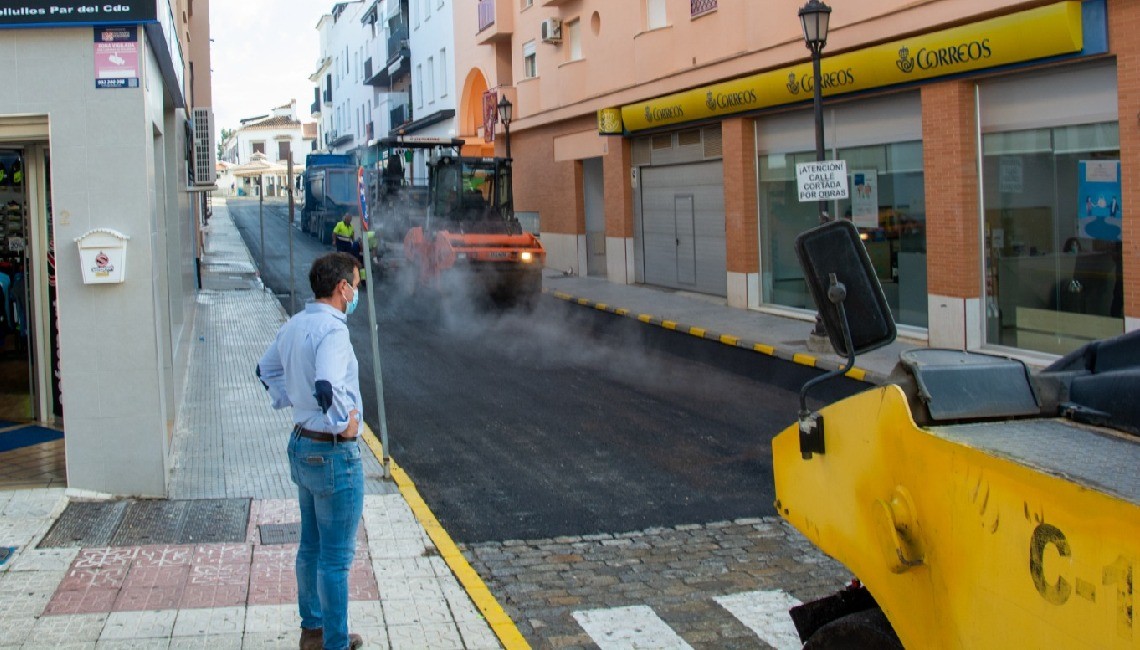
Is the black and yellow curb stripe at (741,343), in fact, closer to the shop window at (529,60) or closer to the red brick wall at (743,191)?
the red brick wall at (743,191)

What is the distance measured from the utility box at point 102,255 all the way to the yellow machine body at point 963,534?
17.7 ft

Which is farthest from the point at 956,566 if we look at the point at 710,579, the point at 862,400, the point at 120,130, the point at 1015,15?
the point at 1015,15

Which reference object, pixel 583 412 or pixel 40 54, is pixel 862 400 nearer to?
pixel 40 54

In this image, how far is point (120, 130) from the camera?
7910mm

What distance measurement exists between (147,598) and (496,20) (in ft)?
96.6

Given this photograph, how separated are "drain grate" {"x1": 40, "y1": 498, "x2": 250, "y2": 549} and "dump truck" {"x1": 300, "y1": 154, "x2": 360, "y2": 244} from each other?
30322 mm

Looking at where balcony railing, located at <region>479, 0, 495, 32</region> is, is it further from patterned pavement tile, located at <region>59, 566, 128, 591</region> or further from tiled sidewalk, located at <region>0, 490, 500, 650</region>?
patterned pavement tile, located at <region>59, 566, 128, 591</region>

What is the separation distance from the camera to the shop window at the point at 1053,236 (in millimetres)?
13461

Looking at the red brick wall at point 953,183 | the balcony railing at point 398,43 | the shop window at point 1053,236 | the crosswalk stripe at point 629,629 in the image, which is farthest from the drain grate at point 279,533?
the balcony railing at point 398,43

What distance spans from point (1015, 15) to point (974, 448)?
12.2 m

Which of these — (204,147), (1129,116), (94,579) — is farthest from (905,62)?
(94,579)

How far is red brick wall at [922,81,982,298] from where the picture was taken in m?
15.3

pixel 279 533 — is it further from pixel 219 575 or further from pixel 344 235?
pixel 344 235

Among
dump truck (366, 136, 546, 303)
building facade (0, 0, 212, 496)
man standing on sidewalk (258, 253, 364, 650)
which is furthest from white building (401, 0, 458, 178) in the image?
man standing on sidewalk (258, 253, 364, 650)
